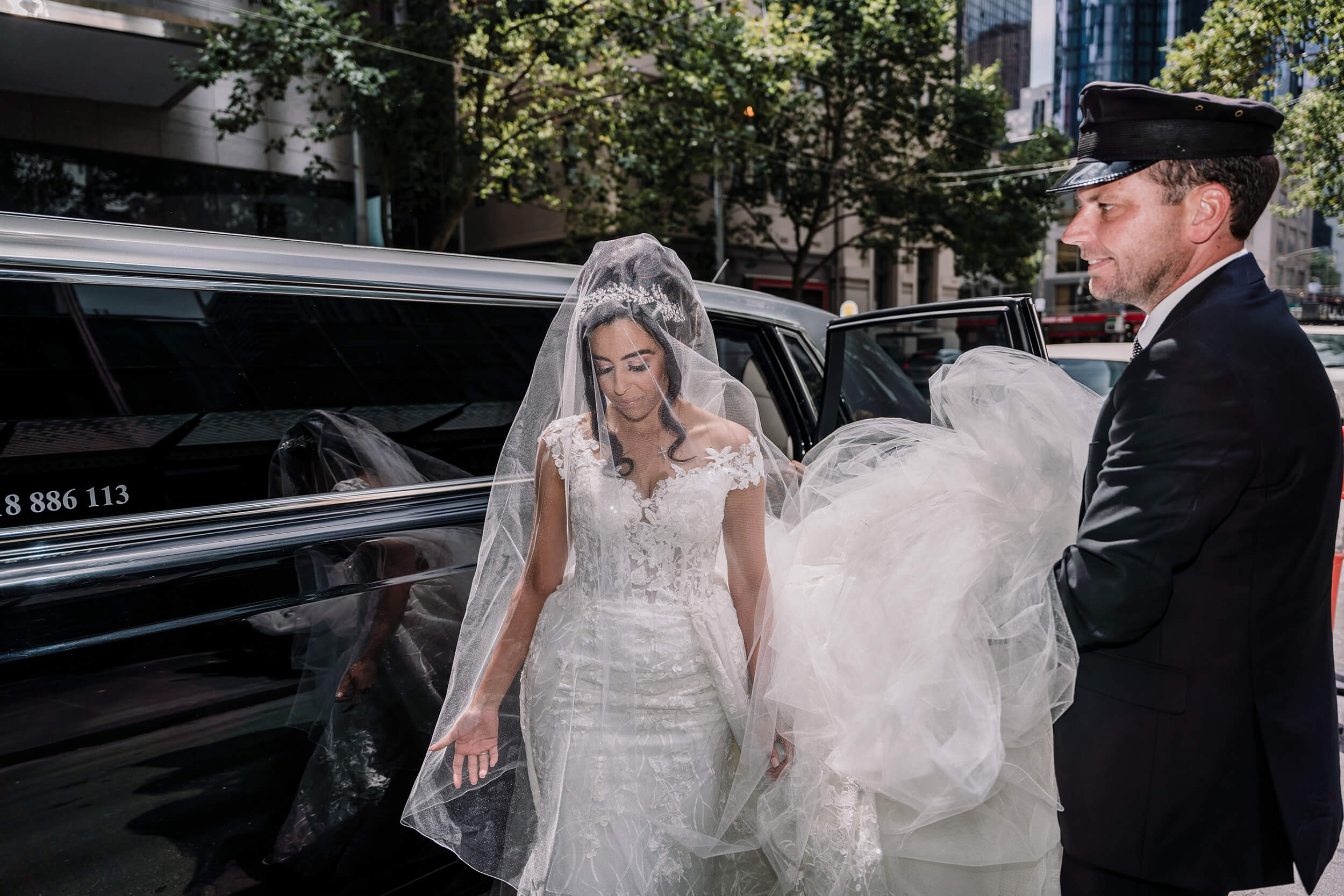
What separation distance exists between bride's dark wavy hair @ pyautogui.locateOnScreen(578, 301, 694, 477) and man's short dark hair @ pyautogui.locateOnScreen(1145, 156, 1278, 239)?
0.99 metres

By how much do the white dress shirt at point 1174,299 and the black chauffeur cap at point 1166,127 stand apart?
17 centimetres

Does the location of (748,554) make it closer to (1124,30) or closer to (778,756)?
(778,756)

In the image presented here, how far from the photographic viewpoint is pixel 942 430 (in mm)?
1825

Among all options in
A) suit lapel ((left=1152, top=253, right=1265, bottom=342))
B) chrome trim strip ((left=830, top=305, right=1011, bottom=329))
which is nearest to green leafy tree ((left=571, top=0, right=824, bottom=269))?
chrome trim strip ((left=830, top=305, right=1011, bottom=329))

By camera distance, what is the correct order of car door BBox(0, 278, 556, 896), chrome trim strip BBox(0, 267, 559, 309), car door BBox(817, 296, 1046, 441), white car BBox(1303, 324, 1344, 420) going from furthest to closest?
white car BBox(1303, 324, 1344, 420) < car door BBox(817, 296, 1046, 441) < chrome trim strip BBox(0, 267, 559, 309) < car door BBox(0, 278, 556, 896)

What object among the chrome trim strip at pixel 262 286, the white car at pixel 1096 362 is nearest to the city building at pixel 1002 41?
the white car at pixel 1096 362

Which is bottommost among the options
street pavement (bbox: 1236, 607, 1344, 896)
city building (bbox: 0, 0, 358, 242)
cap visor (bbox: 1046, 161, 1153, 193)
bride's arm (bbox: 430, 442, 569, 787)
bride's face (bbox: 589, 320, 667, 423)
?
street pavement (bbox: 1236, 607, 1344, 896)

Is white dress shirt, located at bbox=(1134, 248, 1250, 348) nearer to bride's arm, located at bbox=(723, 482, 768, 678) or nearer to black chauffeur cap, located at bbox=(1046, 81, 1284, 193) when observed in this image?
black chauffeur cap, located at bbox=(1046, 81, 1284, 193)

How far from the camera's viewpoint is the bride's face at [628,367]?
6.22ft

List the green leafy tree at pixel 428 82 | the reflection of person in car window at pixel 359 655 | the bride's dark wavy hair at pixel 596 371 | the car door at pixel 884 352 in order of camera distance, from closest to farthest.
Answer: the reflection of person in car window at pixel 359 655 < the bride's dark wavy hair at pixel 596 371 < the car door at pixel 884 352 < the green leafy tree at pixel 428 82

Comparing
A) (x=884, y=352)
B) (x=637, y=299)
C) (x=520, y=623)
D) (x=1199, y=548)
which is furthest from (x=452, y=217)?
(x=1199, y=548)

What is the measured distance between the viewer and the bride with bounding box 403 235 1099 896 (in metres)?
1.57

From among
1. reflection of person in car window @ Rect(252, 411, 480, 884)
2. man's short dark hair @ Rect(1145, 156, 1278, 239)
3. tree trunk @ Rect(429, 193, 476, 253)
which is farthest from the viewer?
tree trunk @ Rect(429, 193, 476, 253)

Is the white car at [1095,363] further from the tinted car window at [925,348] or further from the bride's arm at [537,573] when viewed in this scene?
the bride's arm at [537,573]
